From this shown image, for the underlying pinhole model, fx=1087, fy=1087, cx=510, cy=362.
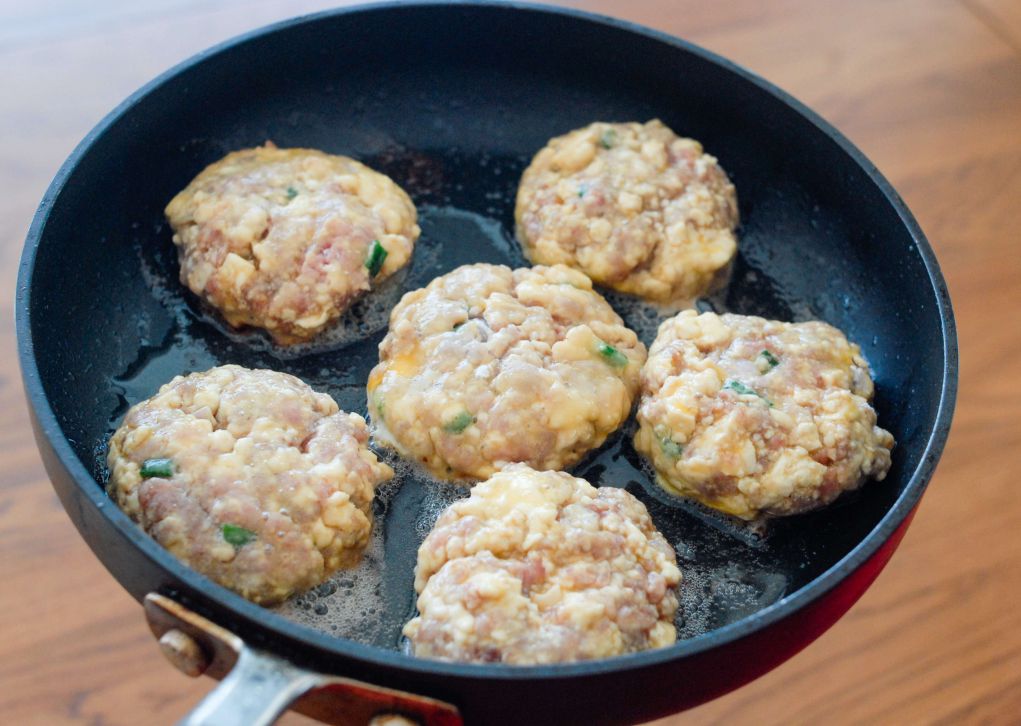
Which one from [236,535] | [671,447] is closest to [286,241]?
[236,535]

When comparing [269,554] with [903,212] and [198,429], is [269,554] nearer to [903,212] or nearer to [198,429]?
[198,429]

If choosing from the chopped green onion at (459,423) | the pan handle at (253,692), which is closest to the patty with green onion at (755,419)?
the chopped green onion at (459,423)

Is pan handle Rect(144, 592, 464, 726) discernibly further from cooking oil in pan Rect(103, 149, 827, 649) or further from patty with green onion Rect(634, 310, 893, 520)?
patty with green onion Rect(634, 310, 893, 520)

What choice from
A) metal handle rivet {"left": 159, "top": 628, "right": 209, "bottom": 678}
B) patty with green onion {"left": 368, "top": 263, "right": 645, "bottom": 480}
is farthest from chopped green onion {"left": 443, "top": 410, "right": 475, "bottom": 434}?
metal handle rivet {"left": 159, "top": 628, "right": 209, "bottom": 678}

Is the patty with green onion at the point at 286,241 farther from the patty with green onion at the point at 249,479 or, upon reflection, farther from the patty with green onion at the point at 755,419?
the patty with green onion at the point at 755,419

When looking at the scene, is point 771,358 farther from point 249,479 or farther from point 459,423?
point 249,479

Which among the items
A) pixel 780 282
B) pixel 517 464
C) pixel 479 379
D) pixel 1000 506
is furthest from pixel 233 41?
pixel 1000 506
